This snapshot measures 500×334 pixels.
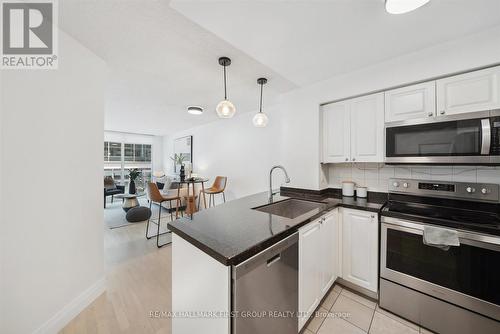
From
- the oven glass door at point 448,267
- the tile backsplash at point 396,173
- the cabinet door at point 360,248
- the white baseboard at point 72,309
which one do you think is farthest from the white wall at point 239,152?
the white baseboard at point 72,309

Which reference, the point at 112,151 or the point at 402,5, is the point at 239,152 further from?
the point at 112,151

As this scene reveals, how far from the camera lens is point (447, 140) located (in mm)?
1470

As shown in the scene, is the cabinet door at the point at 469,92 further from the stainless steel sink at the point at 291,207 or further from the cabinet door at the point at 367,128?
the stainless steel sink at the point at 291,207

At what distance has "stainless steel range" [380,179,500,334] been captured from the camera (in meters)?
1.20

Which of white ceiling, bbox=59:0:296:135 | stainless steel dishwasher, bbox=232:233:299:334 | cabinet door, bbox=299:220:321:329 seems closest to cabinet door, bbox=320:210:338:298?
cabinet door, bbox=299:220:321:329

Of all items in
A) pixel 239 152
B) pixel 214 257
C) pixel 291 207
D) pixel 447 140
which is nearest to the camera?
pixel 214 257

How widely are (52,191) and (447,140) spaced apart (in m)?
3.21

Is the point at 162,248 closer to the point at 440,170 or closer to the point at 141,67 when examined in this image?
the point at 141,67

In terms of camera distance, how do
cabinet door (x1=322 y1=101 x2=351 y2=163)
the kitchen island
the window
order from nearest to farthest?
the kitchen island → cabinet door (x1=322 y1=101 x2=351 y2=163) → the window

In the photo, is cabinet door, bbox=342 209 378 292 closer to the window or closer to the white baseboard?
the white baseboard

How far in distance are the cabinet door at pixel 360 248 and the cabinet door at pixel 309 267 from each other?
1.64 ft

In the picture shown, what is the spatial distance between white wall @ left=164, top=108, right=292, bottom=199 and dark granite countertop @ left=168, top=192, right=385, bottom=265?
1.80m

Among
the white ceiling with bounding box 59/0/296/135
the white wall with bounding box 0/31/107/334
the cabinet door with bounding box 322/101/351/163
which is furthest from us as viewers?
the cabinet door with bounding box 322/101/351/163

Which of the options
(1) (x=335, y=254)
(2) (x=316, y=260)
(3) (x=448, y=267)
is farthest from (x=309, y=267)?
(3) (x=448, y=267)
